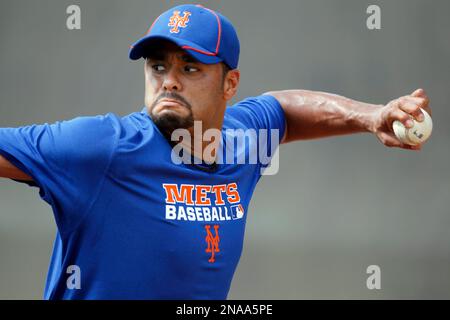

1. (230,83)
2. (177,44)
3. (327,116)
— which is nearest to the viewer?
(177,44)

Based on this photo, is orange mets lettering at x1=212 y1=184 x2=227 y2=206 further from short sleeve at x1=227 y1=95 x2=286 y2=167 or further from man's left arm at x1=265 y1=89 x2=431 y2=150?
man's left arm at x1=265 y1=89 x2=431 y2=150

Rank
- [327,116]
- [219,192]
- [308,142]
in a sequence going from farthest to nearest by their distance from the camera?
[308,142]
[327,116]
[219,192]

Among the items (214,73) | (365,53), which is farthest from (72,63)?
(214,73)

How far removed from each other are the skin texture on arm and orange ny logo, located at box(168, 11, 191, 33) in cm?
65

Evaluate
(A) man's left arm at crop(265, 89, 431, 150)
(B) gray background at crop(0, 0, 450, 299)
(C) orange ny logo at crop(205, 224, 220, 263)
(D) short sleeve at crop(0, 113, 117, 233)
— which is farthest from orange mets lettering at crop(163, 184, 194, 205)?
(B) gray background at crop(0, 0, 450, 299)

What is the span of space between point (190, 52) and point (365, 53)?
2.84 metres

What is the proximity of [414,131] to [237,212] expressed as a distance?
0.65 metres

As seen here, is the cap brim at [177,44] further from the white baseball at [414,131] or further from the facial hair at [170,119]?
the white baseball at [414,131]

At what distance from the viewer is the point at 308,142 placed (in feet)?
16.6

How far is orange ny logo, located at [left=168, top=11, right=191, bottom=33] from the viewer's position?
7.79 ft

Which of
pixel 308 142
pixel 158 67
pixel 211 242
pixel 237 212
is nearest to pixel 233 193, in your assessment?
pixel 237 212

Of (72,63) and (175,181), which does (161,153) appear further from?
(72,63)

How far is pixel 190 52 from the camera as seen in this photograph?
7.71ft

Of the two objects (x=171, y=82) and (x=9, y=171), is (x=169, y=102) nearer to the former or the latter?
(x=171, y=82)
